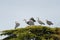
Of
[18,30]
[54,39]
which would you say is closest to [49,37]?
[54,39]

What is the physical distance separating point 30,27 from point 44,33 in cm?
117

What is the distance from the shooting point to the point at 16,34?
96.7 ft

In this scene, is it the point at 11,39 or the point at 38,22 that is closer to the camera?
the point at 11,39

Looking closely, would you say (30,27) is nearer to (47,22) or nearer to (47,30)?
(47,30)

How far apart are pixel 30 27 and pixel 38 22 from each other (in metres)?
3.77

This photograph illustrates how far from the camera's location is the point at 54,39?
2948cm

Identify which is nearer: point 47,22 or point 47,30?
point 47,30

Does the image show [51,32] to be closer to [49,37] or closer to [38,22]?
[49,37]

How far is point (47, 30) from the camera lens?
97.7ft

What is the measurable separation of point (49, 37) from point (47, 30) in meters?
0.59

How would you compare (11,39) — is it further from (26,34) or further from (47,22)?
(47,22)

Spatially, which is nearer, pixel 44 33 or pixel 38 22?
pixel 44 33

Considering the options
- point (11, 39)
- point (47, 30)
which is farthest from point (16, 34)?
point (47, 30)

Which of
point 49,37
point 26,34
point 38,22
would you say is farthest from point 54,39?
point 38,22
